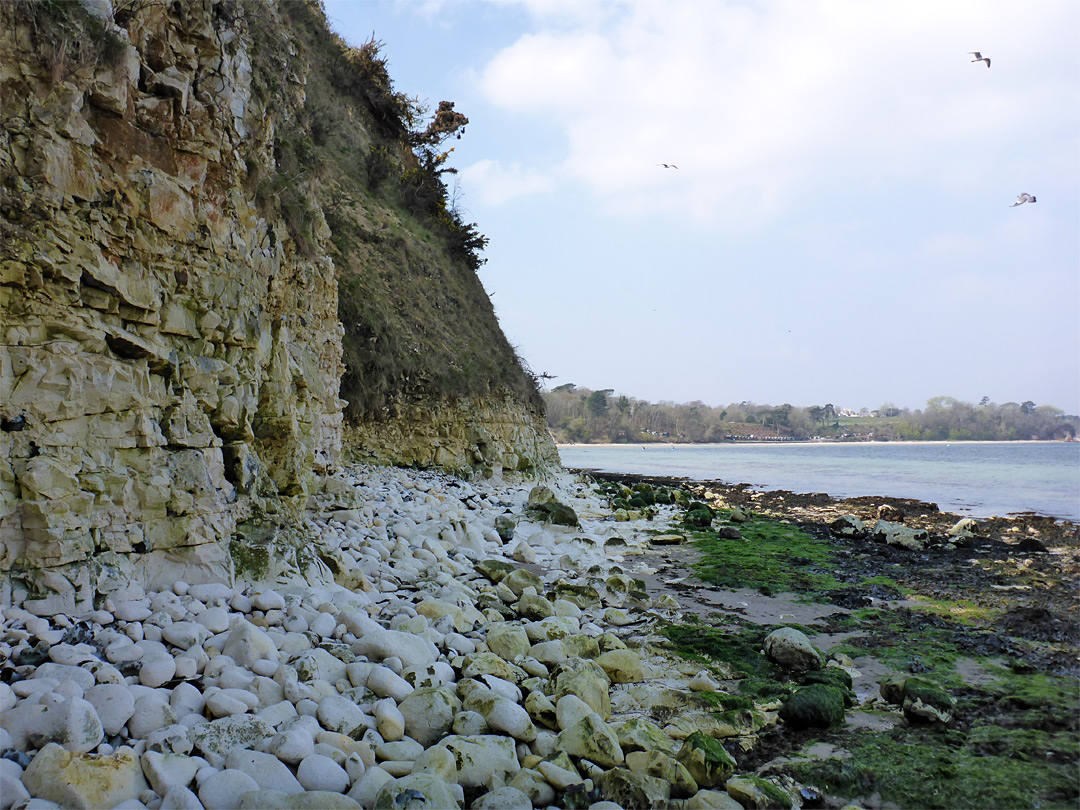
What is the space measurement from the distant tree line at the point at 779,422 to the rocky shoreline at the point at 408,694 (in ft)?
220

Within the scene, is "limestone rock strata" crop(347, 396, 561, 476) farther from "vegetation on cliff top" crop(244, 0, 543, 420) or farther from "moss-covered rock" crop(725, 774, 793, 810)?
"moss-covered rock" crop(725, 774, 793, 810)

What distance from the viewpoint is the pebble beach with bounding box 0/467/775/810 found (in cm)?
262

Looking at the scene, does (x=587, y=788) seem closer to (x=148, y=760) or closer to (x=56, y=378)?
(x=148, y=760)

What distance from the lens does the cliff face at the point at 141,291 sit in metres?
3.49

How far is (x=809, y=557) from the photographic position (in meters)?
11.0

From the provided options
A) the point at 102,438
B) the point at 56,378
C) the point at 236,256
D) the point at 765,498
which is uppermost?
the point at 236,256

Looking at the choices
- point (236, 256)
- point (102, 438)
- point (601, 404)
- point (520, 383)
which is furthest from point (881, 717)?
point (601, 404)

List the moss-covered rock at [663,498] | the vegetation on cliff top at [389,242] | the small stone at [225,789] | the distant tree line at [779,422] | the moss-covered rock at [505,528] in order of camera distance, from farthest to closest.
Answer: the distant tree line at [779,422]
the moss-covered rock at [663,498]
the vegetation on cliff top at [389,242]
the moss-covered rock at [505,528]
the small stone at [225,789]

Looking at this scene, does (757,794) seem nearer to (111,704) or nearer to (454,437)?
(111,704)

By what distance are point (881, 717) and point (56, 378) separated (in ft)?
19.6

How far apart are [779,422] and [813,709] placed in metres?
105

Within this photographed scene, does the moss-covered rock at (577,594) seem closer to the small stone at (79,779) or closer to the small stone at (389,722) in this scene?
the small stone at (389,722)

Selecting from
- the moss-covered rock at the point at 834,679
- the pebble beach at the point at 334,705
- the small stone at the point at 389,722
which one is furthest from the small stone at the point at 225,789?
the moss-covered rock at the point at 834,679

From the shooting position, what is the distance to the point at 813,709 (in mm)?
4293
